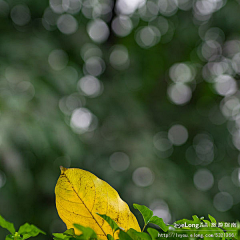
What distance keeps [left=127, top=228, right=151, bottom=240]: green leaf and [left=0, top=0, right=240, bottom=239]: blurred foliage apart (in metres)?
0.40

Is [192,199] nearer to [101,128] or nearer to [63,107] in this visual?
[101,128]

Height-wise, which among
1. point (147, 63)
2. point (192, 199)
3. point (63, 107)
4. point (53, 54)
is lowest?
point (192, 199)

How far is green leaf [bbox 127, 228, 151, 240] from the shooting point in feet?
0.25

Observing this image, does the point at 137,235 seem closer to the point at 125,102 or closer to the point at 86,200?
the point at 86,200

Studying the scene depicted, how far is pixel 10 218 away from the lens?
1.93ft

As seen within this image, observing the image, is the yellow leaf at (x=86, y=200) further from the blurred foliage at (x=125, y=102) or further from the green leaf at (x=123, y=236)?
the blurred foliage at (x=125, y=102)

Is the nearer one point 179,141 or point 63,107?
point 63,107

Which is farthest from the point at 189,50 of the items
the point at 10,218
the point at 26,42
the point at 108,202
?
the point at 108,202

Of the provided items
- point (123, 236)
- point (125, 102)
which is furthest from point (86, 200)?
point (125, 102)

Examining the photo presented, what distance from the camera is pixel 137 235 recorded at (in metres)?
0.08

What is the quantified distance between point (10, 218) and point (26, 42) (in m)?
0.49

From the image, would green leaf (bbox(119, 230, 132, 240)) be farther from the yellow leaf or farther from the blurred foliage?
the blurred foliage

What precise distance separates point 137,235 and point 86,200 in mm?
22

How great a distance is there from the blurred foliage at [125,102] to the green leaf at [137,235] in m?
0.40
